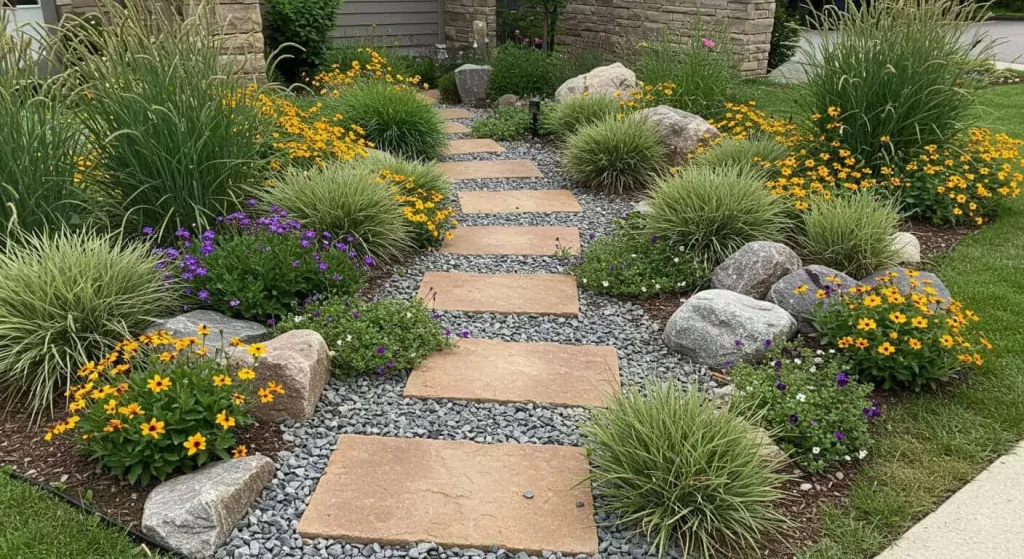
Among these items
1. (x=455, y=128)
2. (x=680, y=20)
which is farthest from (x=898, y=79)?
(x=680, y=20)

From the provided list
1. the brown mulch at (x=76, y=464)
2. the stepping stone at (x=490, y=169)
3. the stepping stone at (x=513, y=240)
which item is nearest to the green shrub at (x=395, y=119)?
the stepping stone at (x=490, y=169)

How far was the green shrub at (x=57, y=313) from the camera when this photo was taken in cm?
292

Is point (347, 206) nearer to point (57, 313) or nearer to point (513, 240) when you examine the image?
point (513, 240)

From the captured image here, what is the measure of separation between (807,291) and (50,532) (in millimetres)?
3163

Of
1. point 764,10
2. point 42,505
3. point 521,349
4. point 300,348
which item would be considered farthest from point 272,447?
point 764,10

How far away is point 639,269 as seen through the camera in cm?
420

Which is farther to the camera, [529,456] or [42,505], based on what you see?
[529,456]

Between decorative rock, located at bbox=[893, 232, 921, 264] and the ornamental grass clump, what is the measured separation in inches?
131

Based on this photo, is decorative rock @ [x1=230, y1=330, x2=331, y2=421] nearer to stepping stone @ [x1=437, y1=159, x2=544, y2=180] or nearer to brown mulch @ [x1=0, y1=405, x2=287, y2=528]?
brown mulch @ [x1=0, y1=405, x2=287, y2=528]

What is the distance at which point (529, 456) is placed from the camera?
2768mm

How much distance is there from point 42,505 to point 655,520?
193 centimetres

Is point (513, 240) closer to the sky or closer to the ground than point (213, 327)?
closer to the ground

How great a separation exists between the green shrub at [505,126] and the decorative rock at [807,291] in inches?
171

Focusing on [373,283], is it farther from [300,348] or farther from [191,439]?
[191,439]
